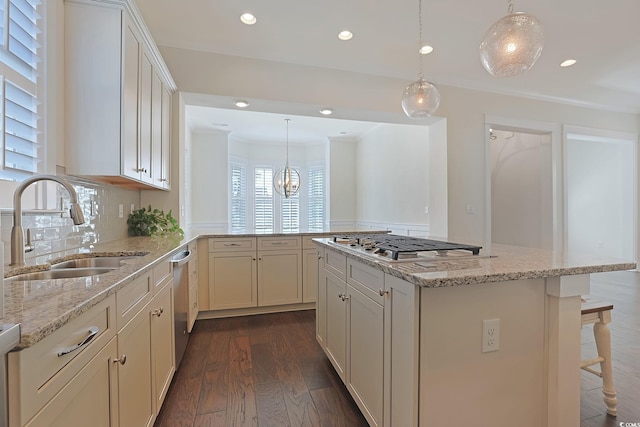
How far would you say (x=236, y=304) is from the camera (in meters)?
3.13

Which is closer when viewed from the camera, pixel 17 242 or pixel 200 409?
pixel 17 242

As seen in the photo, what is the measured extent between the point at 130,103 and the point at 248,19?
4.38ft

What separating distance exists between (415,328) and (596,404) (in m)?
1.51

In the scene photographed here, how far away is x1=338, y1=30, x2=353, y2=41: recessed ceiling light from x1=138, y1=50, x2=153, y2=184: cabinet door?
5.53 feet

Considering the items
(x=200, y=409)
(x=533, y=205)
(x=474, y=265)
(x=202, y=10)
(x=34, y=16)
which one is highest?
(x=202, y=10)

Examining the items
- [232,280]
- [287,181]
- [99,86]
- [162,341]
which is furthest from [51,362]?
[287,181]

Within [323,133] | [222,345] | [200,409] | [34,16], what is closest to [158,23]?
[34,16]

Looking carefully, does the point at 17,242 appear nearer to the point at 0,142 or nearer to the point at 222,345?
the point at 0,142

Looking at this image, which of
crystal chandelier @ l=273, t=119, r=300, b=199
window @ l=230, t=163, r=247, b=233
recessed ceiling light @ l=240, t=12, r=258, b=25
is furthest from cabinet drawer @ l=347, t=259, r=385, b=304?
window @ l=230, t=163, r=247, b=233

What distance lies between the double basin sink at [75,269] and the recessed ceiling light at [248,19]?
2.14 m

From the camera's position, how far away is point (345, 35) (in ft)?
9.12

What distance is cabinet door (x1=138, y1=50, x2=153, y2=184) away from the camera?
204cm

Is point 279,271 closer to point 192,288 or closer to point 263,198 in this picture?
point 192,288

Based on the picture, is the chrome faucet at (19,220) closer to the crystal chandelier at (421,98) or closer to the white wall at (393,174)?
the crystal chandelier at (421,98)
